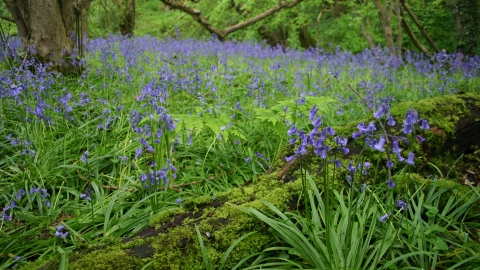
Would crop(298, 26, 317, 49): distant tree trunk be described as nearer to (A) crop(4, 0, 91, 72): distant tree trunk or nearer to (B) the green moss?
(A) crop(4, 0, 91, 72): distant tree trunk

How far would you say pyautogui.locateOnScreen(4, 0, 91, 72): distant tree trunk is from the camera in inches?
190

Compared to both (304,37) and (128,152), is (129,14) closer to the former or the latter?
(304,37)

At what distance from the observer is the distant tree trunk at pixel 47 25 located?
4828 millimetres

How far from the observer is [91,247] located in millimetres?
1770

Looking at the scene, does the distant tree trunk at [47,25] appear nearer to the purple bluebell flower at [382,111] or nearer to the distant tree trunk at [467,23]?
the purple bluebell flower at [382,111]

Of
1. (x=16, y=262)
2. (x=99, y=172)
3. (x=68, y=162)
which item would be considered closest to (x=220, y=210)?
(x=16, y=262)

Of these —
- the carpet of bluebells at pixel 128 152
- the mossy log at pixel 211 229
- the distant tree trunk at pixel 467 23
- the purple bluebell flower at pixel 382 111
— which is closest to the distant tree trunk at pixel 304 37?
the distant tree trunk at pixel 467 23

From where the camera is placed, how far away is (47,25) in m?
4.89

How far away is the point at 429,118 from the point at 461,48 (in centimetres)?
843

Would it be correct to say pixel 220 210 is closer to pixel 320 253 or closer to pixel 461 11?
pixel 320 253

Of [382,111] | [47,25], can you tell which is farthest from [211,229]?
[47,25]

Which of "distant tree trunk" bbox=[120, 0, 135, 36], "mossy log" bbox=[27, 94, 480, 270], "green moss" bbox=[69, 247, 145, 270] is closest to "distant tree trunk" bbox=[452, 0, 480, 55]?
"mossy log" bbox=[27, 94, 480, 270]

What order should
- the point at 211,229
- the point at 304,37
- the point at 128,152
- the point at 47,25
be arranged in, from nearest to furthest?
the point at 211,229
the point at 128,152
the point at 47,25
the point at 304,37

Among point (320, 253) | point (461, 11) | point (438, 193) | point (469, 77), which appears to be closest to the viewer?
point (320, 253)
